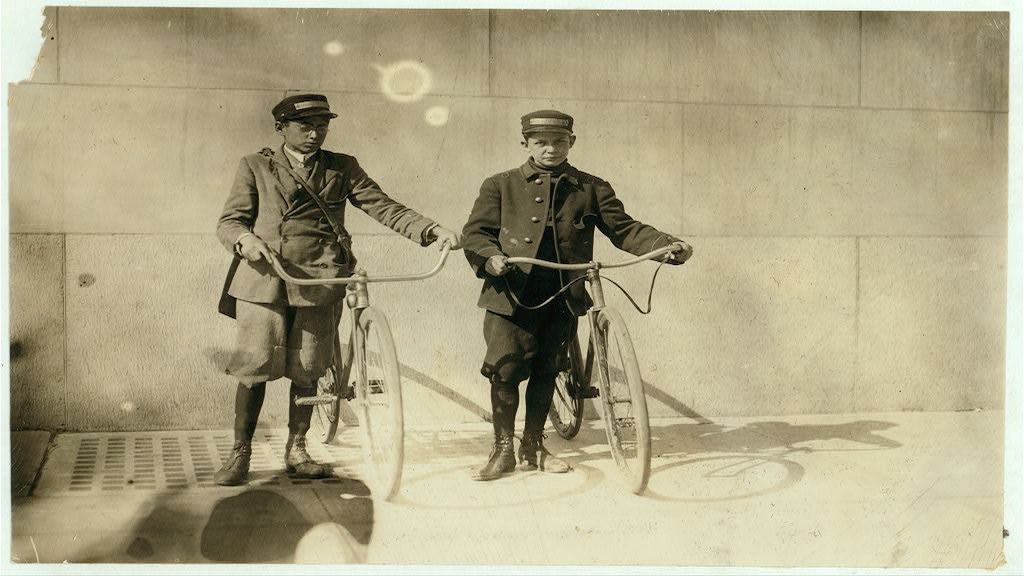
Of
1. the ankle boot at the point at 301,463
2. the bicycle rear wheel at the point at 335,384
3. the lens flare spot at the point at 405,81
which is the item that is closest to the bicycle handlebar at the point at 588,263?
the bicycle rear wheel at the point at 335,384

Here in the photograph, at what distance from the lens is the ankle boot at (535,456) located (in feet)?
15.6

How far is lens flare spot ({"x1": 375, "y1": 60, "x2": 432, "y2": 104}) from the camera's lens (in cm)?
511

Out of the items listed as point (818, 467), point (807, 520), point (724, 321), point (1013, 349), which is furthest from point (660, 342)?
point (1013, 349)

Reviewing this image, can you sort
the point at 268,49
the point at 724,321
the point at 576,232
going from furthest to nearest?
1. the point at 724,321
2. the point at 268,49
3. the point at 576,232

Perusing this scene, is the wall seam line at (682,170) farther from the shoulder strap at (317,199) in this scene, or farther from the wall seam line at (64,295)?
the wall seam line at (64,295)

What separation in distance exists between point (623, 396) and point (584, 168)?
154 cm

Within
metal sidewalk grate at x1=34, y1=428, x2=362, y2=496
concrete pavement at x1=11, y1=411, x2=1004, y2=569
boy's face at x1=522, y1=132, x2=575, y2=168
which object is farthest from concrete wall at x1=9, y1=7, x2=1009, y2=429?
boy's face at x1=522, y1=132, x2=575, y2=168

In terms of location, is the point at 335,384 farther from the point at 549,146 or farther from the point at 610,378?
the point at 549,146

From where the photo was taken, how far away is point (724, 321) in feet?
18.7

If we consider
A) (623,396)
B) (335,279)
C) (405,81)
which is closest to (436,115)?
(405,81)

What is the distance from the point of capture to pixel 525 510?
4.35 meters

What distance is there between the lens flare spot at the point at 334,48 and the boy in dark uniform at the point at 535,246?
1.10 m

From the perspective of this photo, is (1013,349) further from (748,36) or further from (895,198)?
(748,36)

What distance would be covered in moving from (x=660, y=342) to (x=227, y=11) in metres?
3.04
